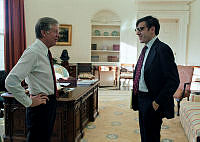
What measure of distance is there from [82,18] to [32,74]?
6.08 metres

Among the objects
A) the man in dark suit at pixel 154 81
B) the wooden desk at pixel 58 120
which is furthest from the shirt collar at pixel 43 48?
the wooden desk at pixel 58 120

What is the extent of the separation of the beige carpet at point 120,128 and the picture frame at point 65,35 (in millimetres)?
3380

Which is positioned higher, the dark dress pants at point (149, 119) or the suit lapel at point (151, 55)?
the suit lapel at point (151, 55)

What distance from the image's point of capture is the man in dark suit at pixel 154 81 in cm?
163

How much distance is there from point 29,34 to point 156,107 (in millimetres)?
6408

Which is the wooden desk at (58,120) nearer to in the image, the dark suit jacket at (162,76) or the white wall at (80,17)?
the dark suit jacket at (162,76)

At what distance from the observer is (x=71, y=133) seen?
246 centimetres

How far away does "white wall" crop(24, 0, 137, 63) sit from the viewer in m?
7.14

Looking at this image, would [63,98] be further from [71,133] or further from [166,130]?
[166,130]

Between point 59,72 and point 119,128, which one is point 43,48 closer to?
point 59,72

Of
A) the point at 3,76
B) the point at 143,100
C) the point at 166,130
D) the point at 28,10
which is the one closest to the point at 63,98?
the point at 143,100

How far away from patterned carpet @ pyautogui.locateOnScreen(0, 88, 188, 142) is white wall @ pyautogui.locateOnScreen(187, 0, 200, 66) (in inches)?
135

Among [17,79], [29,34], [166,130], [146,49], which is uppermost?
[29,34]

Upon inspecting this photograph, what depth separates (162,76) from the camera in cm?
167
